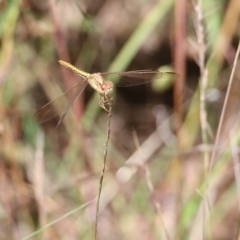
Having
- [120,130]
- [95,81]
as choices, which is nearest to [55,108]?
[95,81]

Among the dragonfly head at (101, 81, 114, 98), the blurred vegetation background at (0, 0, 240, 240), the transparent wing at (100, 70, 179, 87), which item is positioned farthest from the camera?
the blurred vegetation background at (0, 0, 240, 240)

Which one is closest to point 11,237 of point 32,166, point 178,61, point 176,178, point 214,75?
point 32,166

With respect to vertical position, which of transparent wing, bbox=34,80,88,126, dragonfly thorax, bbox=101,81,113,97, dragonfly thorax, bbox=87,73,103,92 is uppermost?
dragonfly thorax, bbox=87,73,103,92

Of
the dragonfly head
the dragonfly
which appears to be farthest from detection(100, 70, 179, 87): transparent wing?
the dragonfly head

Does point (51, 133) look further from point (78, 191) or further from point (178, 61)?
point (178, 61)

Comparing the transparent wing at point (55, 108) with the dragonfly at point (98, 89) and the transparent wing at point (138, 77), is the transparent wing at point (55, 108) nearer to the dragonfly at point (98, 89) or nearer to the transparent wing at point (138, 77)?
the dragonfly at point (98, 89)

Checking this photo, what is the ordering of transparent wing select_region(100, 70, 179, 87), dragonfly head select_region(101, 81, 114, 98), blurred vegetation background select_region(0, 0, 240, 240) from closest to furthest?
dragonfly head select_region(101, 81, 114, 98), transparent wing select_region(100, 70, 179, 87), blurred vegetation background select_region(0, 0, 240, 240)

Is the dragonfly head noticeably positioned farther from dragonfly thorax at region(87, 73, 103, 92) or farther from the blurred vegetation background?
the blurred vegetation background

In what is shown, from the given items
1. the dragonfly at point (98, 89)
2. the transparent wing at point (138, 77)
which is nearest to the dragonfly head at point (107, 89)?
the dragonfly at point (98, 89)
